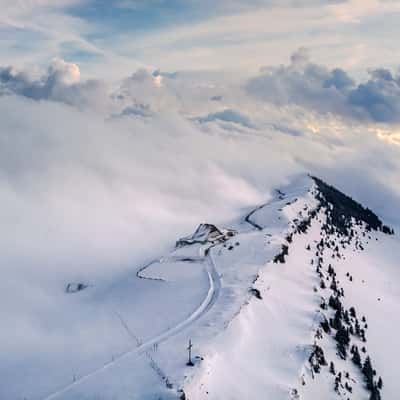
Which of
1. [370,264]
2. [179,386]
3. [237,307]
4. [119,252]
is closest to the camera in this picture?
[179,386]

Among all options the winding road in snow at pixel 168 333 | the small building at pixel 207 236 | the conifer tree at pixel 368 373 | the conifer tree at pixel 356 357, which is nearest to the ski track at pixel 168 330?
the winding road in snow at pixel 168 333

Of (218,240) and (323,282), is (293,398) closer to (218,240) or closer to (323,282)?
(323,282)

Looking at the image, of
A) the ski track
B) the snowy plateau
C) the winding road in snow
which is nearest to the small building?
the snowy plateau

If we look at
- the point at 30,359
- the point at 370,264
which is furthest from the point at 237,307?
the point at 370,264

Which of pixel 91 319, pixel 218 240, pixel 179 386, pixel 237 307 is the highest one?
pixel 179 386

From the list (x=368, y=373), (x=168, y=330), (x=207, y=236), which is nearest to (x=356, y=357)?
(x=368, y=373)

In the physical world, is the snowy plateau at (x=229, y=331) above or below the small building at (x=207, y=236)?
above

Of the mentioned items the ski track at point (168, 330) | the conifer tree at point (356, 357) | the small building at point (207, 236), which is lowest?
the small building at point (207, 236)

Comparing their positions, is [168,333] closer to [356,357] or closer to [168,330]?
[168,330]

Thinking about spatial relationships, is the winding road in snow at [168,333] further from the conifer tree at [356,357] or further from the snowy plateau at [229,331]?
the conifer tree at [356,357]
